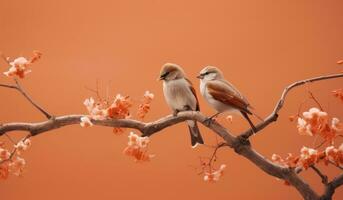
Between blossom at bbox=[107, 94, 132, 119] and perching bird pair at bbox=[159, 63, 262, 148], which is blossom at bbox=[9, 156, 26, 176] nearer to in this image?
blossom at bbox=[107, 94, 132, 119]

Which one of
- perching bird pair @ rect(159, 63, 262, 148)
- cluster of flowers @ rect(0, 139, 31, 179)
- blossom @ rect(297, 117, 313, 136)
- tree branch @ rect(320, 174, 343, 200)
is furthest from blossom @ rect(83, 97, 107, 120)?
tree branch @ rect(320, 174, 343, 200)

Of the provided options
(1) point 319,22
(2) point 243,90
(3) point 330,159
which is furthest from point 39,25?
Result: (3) point 330,159

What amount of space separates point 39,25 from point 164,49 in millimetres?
517

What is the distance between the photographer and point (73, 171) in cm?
188

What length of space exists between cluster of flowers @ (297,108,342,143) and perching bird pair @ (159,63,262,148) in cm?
28

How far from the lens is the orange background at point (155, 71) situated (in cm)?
189

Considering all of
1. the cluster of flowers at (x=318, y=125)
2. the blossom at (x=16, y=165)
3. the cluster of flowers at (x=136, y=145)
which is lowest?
the cluster of flowers at (x=318, y=125)

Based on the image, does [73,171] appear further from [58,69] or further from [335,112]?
[335,112]

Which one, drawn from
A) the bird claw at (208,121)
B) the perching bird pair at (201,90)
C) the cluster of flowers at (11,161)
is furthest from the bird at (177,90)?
the cluster of flowers at (11,161)

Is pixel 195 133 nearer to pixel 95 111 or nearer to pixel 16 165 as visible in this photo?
pixel 95 111

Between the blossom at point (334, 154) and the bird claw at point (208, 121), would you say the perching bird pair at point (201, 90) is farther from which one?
the blossom at point (334, 154)

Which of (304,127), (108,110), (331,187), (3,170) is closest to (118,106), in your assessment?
(108,110)

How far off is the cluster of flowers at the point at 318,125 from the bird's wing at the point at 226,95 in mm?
252

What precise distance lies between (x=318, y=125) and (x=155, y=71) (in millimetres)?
929
